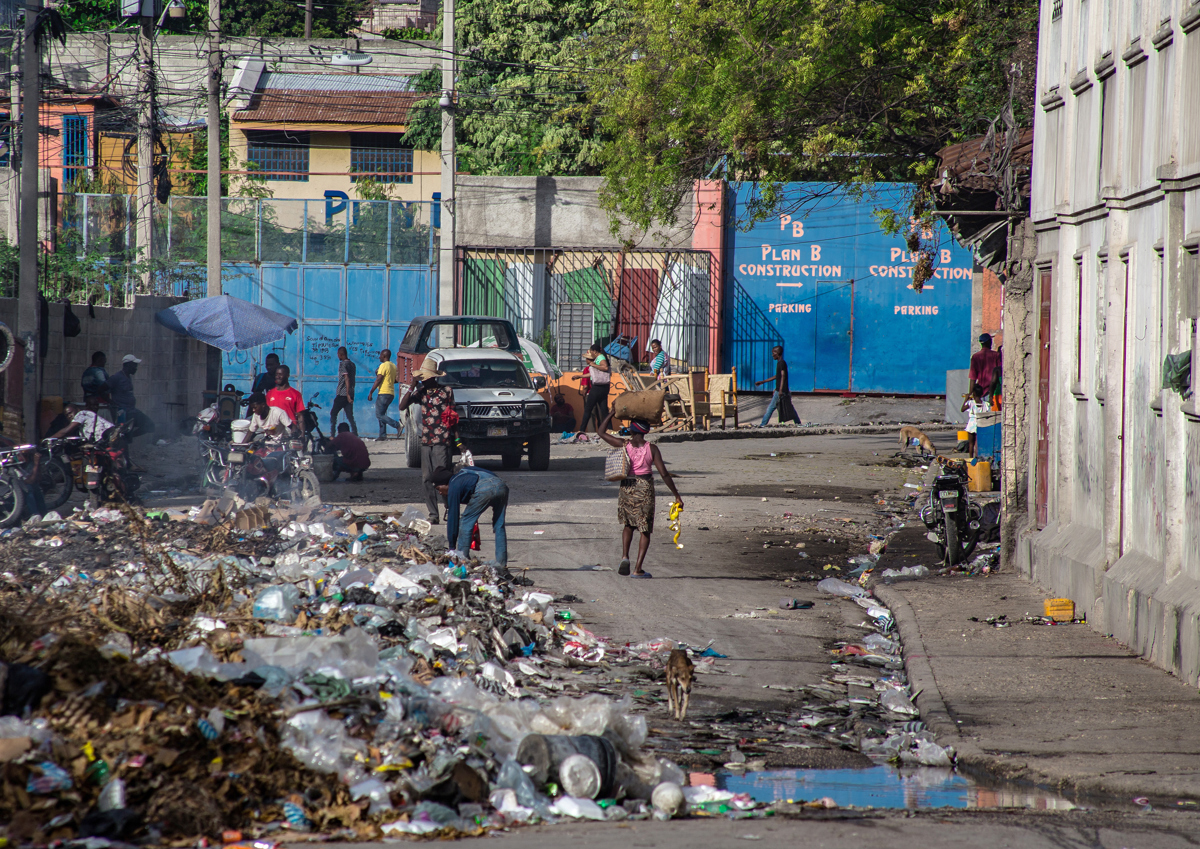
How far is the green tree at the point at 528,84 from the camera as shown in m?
36.1

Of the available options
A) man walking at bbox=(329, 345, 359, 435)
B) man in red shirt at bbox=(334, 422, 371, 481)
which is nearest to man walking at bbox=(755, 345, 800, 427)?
man walking at bbox=(329, 345, 359, 435)

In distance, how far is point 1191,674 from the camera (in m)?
7.26

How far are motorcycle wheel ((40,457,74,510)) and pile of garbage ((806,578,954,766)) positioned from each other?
9159 mm

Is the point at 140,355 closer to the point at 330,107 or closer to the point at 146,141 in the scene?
the point at 146,141

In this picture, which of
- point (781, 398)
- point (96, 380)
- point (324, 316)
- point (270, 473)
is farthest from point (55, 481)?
point (781, 398)

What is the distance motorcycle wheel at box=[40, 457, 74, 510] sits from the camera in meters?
14.0

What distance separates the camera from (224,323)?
21.6 metres

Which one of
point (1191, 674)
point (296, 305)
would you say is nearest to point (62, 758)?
point (1191, 674)

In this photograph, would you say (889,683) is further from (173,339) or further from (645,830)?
(173,339)

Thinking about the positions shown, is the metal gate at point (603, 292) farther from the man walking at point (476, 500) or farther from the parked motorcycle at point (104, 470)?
the man walking at point (476, 500)

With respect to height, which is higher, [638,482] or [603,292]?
[603,292]

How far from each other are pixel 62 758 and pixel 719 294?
1065 inches

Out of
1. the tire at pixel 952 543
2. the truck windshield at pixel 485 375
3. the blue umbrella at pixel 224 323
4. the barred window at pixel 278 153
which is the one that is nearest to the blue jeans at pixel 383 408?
the blue umbrella at pixel 224 323

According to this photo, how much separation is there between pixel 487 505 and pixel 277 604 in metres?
3.39
